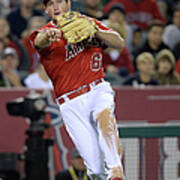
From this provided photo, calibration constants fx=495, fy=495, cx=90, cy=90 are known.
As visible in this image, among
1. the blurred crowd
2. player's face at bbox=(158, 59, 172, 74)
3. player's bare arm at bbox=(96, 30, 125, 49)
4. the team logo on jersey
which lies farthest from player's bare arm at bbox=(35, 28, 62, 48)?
player's face at bbox=(158, 59, 172, 74)

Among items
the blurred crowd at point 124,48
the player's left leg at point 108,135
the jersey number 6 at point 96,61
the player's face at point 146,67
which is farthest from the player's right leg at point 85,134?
the player's face at point 146,67

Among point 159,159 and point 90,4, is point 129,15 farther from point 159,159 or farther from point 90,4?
point 159,159

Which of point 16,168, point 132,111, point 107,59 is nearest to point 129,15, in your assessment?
point 107,59

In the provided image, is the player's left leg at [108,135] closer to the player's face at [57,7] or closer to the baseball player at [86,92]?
the baseball player at [86,92]

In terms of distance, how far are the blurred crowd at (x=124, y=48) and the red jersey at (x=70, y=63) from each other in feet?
8.53

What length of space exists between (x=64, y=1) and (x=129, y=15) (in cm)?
643

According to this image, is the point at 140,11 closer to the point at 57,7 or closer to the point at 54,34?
the point at 57,7

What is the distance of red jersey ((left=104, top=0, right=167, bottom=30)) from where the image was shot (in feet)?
34.8

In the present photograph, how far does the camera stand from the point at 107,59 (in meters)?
9.02

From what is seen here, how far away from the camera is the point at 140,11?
10.8m

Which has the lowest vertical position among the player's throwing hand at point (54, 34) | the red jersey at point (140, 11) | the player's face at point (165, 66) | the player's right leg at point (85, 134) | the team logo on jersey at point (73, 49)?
the player's face at point (165, 66)

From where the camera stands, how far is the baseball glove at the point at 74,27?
13.3ft

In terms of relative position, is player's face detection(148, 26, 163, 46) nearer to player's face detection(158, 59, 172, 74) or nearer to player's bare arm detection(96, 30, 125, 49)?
player's face detection(158, 59, 172, 74)

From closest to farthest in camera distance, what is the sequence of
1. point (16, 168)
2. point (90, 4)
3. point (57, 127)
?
1. point (16, 168)
2. point (57, 127)
3. point (90, 4)
